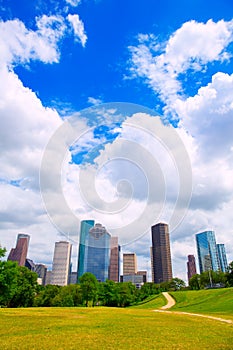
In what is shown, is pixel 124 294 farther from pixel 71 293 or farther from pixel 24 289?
pixel 24 289

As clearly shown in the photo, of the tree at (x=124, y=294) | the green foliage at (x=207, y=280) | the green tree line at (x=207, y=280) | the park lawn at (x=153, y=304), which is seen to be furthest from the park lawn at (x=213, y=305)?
the green foliage at (x=207, y=280)

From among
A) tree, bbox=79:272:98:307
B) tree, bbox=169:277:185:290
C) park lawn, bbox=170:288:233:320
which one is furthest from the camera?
tree, bbox=169:277:185:290

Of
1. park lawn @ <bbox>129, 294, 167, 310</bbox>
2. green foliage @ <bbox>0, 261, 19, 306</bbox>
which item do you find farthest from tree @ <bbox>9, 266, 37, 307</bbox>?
park lawn @ <bbox>129, 294, 167, 310</bbox>

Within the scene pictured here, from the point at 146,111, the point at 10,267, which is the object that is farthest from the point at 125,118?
the point at 10,267

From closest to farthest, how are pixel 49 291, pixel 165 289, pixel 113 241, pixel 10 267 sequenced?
pixel 113 241 < pixel 10 267 < pixel 49 291 < pixel 165 289

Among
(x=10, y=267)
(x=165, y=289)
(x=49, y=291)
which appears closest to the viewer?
(x=10, y=267)

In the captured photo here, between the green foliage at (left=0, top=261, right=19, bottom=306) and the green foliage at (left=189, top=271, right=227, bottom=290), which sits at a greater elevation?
the green foliage at (left=189, top=271, right=227, bottom=290)

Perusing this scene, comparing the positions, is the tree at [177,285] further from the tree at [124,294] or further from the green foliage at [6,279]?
the green foliage at [6,279]

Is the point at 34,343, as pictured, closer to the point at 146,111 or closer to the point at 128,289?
the point at 146,111

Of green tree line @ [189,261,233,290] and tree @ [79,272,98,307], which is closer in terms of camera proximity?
tree @ [79,272,98,307]

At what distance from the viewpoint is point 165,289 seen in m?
140

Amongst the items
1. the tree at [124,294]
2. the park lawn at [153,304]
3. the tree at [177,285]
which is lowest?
the park lawn at [153,304]

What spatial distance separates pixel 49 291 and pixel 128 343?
8242 cm

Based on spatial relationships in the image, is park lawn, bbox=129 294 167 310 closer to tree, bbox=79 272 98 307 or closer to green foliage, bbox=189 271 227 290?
tree, bbox=79 272 98 307
